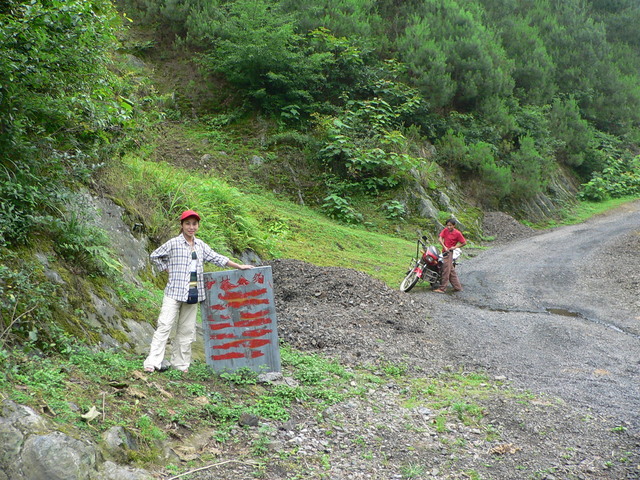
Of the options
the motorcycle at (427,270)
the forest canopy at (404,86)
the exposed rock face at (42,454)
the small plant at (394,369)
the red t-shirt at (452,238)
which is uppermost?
the forest canopy at (404,86)

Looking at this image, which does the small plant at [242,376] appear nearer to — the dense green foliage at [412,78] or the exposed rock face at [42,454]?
the exposed rock face at [42,454]

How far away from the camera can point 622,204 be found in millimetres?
27641

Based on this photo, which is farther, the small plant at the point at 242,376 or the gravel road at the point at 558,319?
the gravel road at the point at 558,319

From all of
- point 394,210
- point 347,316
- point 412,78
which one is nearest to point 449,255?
point 347,316

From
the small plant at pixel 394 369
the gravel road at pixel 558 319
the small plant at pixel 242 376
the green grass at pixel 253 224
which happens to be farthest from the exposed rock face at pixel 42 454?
the green grass at pixel 253 224

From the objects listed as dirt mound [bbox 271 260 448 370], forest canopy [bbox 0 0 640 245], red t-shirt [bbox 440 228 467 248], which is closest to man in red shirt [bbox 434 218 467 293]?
red t-shirt [bbox 440 228 467 248]

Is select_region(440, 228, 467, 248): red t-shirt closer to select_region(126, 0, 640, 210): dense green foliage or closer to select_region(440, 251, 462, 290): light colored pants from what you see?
select_region(440, 251, 462, 290): light colored pants

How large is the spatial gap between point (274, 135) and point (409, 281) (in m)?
9.95

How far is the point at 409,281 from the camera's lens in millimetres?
11445

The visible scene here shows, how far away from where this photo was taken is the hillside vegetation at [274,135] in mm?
4977

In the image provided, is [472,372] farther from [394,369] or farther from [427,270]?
[427,270]

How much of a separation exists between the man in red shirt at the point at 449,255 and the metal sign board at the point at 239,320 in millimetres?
6813

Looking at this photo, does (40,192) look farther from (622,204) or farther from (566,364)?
(622,204)

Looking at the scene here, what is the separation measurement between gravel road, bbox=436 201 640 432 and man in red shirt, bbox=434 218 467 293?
0.35 m
